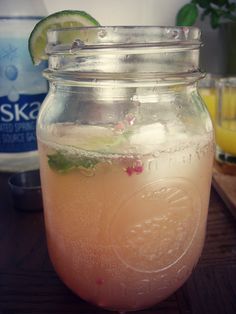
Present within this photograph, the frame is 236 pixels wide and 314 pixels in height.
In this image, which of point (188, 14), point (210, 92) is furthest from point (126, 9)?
point (210, 92)

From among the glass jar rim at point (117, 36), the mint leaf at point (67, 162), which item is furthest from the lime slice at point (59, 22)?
Result: the mint leaf at point (67, 162)

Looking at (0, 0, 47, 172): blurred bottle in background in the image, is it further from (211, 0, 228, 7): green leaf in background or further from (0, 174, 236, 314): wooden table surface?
(211, 0, 228, 7): green leaf in background

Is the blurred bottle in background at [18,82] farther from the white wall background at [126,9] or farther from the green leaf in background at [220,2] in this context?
the green leaf in background at [220,2]

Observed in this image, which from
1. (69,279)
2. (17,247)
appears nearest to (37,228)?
(17,247)

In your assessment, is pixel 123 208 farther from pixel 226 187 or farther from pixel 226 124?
pixel 226 124

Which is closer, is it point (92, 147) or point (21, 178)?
point (92, 147)

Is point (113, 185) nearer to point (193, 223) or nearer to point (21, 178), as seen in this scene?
point (193, 223)

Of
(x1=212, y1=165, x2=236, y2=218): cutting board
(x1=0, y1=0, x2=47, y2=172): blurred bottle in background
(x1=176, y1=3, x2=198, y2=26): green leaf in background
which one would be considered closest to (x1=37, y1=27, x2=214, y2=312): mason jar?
(x1=212, y1=165, x2=236, y2=218): cutting board
